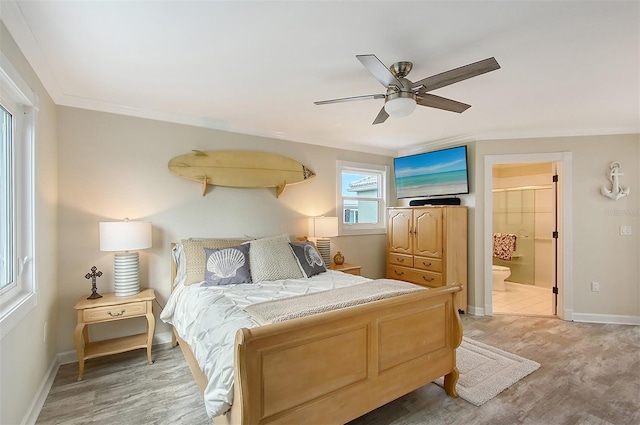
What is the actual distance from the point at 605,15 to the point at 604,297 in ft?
12.0

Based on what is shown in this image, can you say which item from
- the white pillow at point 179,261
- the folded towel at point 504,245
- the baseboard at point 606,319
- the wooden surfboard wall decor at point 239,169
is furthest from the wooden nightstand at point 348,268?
the folded towel at point 504,245

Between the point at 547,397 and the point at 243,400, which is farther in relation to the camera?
the point at 547,397

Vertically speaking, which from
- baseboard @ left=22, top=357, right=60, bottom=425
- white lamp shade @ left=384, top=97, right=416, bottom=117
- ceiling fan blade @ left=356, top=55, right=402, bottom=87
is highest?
ceiling fan blade @ left=356, top=55, right=402, bottom=87

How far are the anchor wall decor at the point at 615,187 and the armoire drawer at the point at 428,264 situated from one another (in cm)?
218

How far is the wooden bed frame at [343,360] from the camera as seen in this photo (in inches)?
58.1

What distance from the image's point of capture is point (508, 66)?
2.19 m

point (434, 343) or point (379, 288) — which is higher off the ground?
point (379, 288)

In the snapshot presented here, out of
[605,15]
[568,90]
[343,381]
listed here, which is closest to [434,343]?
[343,381]

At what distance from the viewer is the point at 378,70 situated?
1.80m

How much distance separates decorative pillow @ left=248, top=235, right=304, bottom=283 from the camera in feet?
9.48

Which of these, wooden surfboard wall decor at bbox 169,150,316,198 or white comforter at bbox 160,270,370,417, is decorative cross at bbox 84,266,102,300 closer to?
white comforter at bbox 160,270,370,417

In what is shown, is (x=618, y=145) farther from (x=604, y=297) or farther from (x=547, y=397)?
(x=547, y=397)

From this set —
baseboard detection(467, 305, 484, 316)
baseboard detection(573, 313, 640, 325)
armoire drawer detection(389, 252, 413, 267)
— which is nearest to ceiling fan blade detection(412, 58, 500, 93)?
armoire drawer detection(389, 252, 413, 267)

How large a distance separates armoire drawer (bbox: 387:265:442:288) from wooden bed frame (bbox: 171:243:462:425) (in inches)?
72.4
